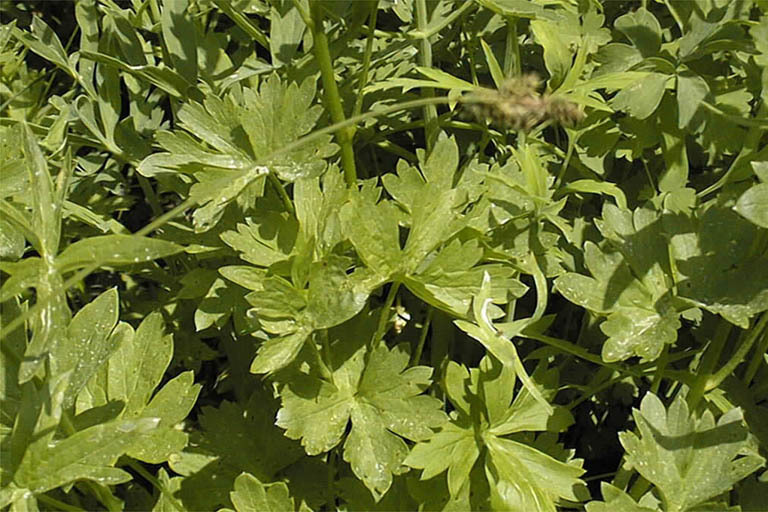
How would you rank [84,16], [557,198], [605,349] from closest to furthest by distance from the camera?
[605,349] < [557,198] < [84,16]

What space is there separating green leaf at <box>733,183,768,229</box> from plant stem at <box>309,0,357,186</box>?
0.53 meters

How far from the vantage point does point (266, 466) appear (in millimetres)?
1413

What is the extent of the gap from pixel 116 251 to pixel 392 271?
40 centimetres

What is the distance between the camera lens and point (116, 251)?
0.90 metres

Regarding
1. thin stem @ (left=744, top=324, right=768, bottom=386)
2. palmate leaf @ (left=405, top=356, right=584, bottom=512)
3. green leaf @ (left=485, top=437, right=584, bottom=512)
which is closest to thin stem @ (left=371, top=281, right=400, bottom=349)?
palmate leaf @ (left=405, top=356, right=584, bottom=512)

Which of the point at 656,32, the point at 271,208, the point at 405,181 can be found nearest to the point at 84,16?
the point at 271,208

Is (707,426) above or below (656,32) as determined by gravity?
below

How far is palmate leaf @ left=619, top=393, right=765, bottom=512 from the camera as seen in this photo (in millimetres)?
1203

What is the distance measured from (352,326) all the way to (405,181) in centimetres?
24

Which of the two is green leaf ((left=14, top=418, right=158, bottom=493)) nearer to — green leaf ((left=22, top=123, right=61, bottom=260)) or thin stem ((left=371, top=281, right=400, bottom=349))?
green leaf ((left=22, top=123, right=61, bottom=260))

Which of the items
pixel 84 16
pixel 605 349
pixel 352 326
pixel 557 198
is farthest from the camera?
pixel 84 16

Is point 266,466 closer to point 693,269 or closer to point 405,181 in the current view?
point 405,181

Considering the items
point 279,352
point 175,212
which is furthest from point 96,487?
point 175,212

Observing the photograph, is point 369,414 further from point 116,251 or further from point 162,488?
point 116,251
